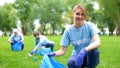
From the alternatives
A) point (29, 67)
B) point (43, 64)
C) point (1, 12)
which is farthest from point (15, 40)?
point (1, 12)

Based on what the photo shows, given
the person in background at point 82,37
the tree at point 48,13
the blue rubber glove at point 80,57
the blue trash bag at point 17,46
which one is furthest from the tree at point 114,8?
the blue rubber glove at point 80,57

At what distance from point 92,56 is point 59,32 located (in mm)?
75866

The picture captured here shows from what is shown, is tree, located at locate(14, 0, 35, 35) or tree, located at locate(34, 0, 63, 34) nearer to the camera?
tree, located at locate(14, 0, 35, 35)

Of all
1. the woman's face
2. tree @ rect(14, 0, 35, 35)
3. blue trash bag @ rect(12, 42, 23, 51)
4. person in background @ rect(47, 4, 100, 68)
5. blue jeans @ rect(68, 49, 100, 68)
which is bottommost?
blue trash bag @ rect(12, 42, 23, 51)

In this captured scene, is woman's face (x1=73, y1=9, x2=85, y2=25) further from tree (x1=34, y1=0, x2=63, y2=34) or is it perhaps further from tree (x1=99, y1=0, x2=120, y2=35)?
tree (x1=34, y1=0, x2=63, y2=34)

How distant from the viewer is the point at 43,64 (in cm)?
600

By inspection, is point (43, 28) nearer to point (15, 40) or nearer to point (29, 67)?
point (15, 40)

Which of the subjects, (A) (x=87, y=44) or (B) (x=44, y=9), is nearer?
(A) (x=87, y=44)

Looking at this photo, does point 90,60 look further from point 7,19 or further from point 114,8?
point 7,19

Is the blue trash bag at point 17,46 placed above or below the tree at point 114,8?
below

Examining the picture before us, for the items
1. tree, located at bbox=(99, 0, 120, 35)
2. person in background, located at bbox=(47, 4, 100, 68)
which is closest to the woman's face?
person in background, located at bbox=(47, 4, 100, 68)

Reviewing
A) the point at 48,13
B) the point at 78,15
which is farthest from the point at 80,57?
the point at 48,13

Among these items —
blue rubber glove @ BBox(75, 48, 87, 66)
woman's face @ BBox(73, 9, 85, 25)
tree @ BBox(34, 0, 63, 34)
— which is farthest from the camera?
tree @ BBox(34, 0, 63, 34)

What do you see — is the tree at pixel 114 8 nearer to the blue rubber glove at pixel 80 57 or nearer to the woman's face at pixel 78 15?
the woman's face at pixel 78 15
